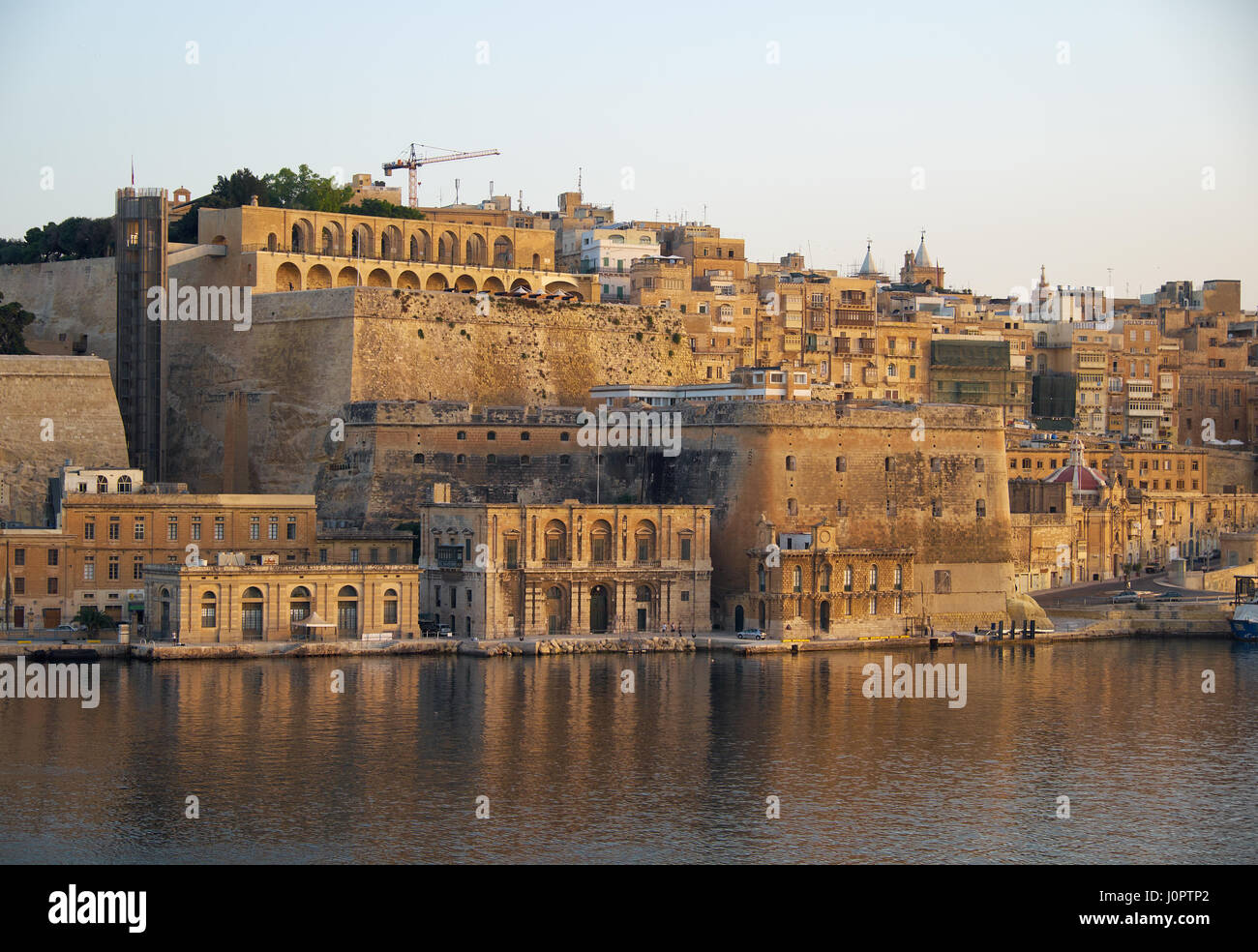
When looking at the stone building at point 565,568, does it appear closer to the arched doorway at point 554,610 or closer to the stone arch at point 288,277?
the arched doorway at point 554,610

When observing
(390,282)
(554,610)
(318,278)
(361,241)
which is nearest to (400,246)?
(361,241)

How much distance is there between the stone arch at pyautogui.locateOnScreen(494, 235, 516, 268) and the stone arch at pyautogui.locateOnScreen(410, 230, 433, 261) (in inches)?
90.4

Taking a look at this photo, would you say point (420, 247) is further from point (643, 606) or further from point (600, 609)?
point (643, 606)

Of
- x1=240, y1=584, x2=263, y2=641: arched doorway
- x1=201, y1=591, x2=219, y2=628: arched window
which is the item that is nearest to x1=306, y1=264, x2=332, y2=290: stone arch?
x1=240, y1=584, x2=263, y2=641: arched doorway

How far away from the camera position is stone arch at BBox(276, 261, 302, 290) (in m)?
57.5

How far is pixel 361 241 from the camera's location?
6075 centimetres

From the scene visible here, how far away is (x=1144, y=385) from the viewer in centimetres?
7831

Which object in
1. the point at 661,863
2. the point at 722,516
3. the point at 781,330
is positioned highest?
the point at 781,330

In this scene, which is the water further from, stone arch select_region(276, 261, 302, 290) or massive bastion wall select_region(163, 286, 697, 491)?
stone arch select_region(276, 261, 302, 290)

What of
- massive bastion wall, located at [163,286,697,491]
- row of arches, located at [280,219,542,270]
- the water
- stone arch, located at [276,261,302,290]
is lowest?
the water

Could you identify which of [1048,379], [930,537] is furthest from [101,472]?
[1048,379]

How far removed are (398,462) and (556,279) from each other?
14.0 m
